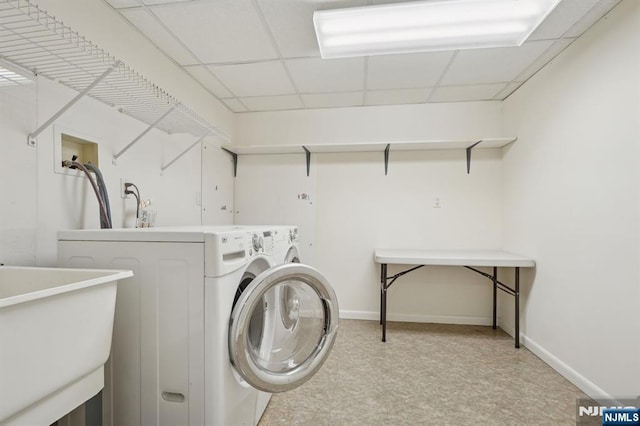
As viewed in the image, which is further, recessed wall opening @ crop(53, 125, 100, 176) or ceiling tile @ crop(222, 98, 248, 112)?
ceiling tile @ crop(222, 98, 248, 112)

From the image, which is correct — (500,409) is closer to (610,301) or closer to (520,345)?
(610,301)

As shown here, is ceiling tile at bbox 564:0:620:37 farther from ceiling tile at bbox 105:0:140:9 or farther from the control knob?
ceiling tile at bbox 105:0:140:9

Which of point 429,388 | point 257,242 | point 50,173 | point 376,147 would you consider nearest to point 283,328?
point 257,242

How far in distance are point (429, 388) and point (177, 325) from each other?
5.13 ft

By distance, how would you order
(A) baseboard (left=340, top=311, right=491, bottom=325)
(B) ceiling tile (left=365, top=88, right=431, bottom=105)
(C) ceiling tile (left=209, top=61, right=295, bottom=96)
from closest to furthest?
1. (C) ceiling tile (left=209, top=61, right=295, bottom=96)
2. (B) ceiling tile (left=365, top=88, right=431, bottom=105)
3. (A) baseboard (left=340, top=311, right=491, bottom=325)

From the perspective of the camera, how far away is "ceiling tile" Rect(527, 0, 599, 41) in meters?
1.54

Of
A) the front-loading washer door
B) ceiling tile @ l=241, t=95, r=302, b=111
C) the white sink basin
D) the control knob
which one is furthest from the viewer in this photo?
ceiling tile @ l=241, t=95, r=302, b=111

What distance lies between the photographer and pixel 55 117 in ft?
4.04

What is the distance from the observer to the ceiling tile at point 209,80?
2.22 m

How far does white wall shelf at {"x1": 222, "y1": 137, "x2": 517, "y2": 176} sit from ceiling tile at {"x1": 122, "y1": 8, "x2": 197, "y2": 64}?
3.13ft

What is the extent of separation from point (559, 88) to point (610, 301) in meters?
1.42

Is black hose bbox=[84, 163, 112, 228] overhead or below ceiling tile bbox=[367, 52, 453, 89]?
below

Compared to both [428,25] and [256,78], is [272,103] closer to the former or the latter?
[256,78]

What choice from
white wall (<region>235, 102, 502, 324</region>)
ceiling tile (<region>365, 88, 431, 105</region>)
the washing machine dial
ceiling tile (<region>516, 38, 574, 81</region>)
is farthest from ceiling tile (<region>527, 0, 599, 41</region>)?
the washing machine dial
